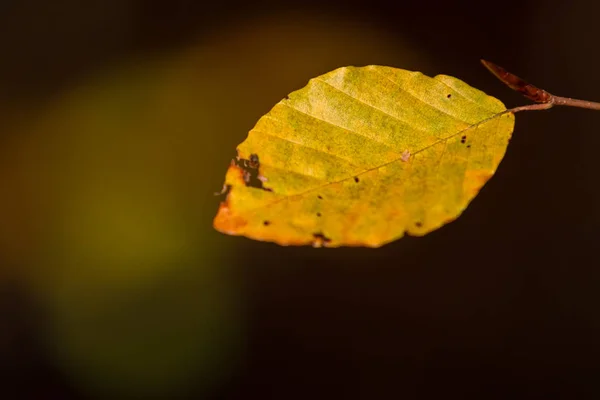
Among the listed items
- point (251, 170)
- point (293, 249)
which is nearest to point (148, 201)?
point (293, 249)

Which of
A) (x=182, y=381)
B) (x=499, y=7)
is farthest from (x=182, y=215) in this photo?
(x=499, y=7)

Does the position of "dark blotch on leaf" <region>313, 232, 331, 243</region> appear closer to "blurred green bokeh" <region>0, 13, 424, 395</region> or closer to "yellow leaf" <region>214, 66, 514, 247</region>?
"yellow leaf" <region>214, 66, 514, 247</region>

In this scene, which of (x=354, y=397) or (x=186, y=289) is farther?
(x=186, y=289)

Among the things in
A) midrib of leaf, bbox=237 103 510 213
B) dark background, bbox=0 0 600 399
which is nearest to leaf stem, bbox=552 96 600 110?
midrib of leaf, bbox=237 103 510 213

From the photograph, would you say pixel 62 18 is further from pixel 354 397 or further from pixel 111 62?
pixel 354 397

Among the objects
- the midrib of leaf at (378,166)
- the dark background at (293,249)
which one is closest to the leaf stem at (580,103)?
the midrib of leaf at (378,166)

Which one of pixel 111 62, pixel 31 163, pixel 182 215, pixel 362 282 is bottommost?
pixel 362 282

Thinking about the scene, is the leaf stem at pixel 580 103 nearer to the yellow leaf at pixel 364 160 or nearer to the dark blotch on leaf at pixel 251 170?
the yellow leaf at pixel 364 160
